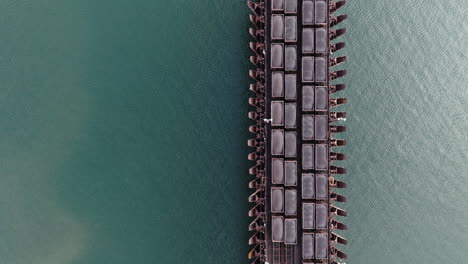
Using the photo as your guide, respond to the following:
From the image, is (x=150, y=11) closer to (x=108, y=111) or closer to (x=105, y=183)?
(x=108, y=111)

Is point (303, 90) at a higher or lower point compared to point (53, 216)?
higher

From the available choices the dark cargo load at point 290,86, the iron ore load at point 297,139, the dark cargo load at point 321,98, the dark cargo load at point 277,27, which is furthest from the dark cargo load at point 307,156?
the dark cargo load at point 277,27

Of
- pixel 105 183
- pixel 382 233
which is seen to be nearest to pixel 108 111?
pixel 105 183

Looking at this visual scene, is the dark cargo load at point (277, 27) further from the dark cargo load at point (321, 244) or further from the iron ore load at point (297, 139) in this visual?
the dark cargo load at point (321, 244)

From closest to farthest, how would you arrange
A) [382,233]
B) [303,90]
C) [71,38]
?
1. [303,90]
2. [382,233]
3. [71,38]

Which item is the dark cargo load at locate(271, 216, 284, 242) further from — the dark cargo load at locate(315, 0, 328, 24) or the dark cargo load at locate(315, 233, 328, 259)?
the dark cargo load at locate(315, 0, 328, 24)

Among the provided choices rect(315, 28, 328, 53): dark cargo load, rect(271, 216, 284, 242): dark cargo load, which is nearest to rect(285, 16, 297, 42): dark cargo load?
rect(315, 28, 328, 53): dark cargo load

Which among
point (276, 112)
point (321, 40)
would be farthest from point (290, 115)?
point (321, 40)

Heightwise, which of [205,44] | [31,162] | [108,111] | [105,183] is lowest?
[105,183]
